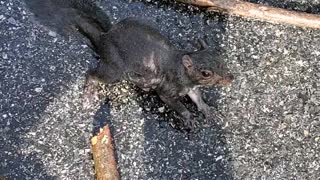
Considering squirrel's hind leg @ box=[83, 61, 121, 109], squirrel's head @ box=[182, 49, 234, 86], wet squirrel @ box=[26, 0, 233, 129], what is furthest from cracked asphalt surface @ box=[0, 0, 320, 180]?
squirrel's head @ box=[182, 49, 234, 86]

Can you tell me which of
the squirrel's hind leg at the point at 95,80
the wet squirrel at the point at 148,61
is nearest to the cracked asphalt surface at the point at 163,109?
the squirrel's hind leg at the point at 95,80

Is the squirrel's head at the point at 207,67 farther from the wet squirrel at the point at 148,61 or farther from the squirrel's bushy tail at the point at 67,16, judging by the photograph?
the squirrel's bushy tail at the point at 67,16

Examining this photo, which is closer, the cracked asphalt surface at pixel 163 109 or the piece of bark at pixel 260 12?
the cracked asphalt surface at pixel 163 109

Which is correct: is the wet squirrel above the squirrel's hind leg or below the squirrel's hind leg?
above

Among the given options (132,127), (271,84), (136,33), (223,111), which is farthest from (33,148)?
(271,84)

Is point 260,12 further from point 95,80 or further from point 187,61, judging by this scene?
point 95,80

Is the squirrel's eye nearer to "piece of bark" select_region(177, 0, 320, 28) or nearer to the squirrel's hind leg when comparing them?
the squirrel's hind leg
